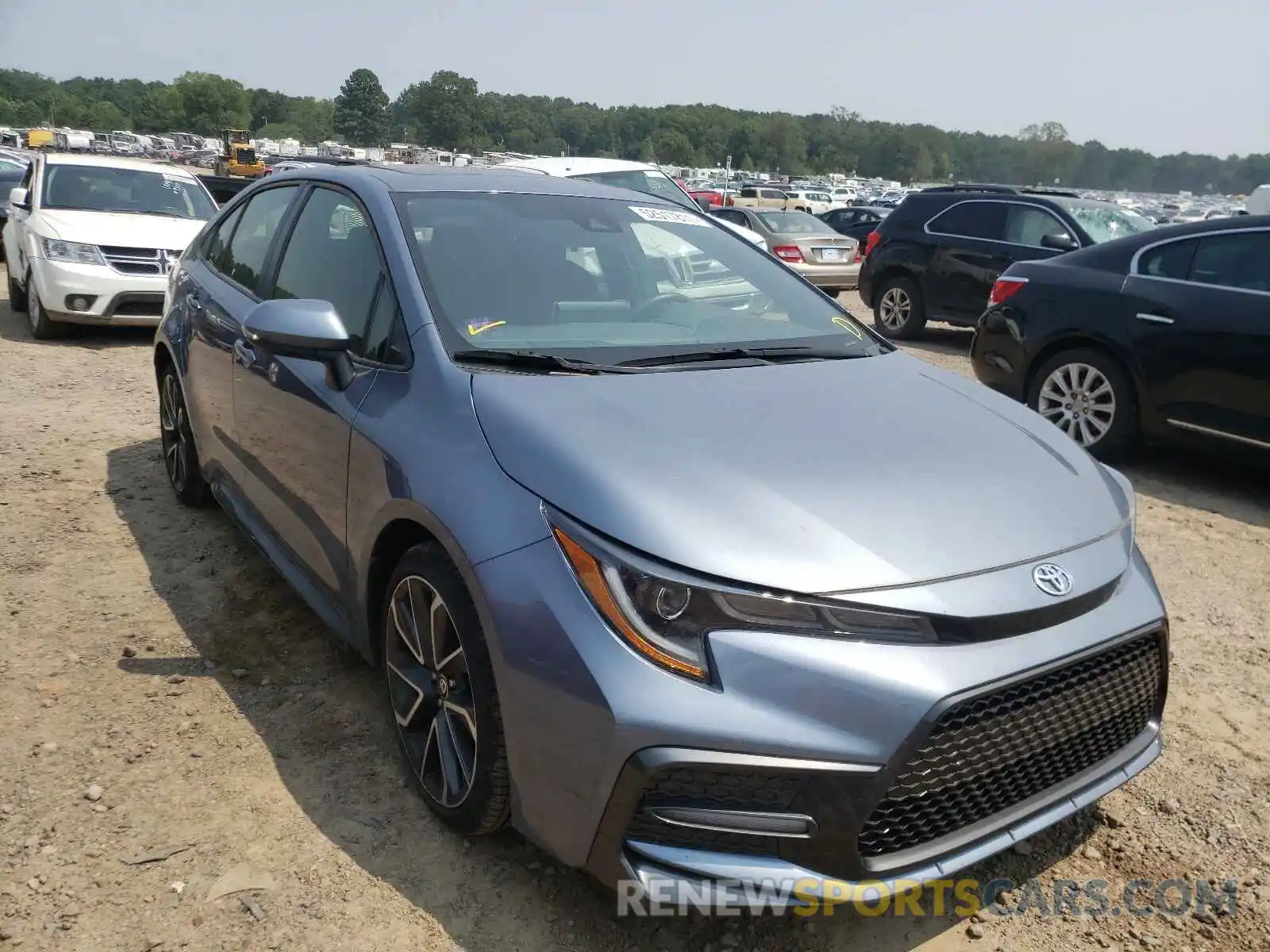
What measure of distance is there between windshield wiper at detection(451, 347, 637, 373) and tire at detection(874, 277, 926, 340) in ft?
28.8

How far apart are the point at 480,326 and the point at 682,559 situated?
1.14 m

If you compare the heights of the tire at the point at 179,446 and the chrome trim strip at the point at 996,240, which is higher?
the chrome trim strip at the point at 996,240

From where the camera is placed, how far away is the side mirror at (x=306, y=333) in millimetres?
2805

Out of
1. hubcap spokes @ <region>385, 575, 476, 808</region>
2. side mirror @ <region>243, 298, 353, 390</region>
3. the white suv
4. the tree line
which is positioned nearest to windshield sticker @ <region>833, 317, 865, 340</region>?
side mirror @ <region>243, 298, 353, 390</region>

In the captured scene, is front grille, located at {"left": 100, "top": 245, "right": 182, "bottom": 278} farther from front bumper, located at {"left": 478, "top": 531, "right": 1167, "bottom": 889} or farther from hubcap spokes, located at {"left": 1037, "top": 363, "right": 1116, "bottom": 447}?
front bumper, located at {"left": 478, "top": 531, "right": 1167, "bottom": 889}

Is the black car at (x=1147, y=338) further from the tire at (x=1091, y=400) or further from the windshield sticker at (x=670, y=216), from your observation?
the windshield sticker at (x=670, y=216)

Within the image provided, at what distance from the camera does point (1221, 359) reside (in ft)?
17.7

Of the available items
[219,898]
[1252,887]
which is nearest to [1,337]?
[219,898]

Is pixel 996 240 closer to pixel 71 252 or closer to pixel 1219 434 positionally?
pixel 1219 434

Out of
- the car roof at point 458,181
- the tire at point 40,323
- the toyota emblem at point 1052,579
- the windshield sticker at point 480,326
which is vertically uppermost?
Answer: the car roof at point 458,181

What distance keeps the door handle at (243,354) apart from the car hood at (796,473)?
142 centimetres

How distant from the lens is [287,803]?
8.96ft

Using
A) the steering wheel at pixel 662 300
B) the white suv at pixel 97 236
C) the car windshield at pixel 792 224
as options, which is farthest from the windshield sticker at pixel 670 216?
the car windshield at pixel 792 224

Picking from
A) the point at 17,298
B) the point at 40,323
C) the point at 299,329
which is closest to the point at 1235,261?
the point at 299,329
